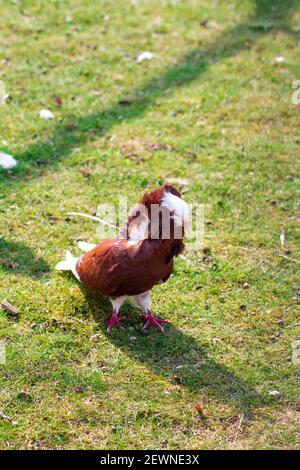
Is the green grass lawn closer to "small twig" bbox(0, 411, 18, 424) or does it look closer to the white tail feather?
"small twig" bbox(0, 411, 18, 424)

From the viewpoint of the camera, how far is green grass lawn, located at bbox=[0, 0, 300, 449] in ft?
14.8

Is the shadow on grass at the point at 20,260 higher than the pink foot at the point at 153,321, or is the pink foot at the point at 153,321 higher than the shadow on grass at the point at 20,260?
the shadow on grass at the point at 20,260

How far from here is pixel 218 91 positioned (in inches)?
325

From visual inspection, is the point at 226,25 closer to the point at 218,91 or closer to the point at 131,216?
the point at 218,91

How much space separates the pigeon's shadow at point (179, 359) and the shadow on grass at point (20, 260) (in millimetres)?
503

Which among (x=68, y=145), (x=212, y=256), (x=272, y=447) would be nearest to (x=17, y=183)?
(x=68, y=145)

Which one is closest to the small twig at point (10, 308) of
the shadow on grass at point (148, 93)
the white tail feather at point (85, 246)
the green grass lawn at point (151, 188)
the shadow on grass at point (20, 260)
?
the green grass lawn at point (151, 188)

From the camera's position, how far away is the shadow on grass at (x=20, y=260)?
221 inches

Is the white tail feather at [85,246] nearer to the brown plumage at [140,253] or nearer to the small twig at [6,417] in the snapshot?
the brown plumage at [140,253]

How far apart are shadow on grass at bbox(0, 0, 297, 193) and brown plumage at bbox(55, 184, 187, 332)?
1.93 meters

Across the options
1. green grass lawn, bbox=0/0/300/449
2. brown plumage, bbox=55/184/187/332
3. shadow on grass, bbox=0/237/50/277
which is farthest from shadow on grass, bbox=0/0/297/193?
brown plumage, bbox=55/184/187/332

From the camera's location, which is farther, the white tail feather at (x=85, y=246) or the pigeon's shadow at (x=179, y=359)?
the white tail feather at (x=85, y=246)

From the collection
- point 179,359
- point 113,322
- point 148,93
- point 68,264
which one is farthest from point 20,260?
point 148,93

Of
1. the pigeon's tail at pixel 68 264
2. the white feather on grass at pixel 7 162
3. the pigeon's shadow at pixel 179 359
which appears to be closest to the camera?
the pigeon's shadow at pixel 179 359
